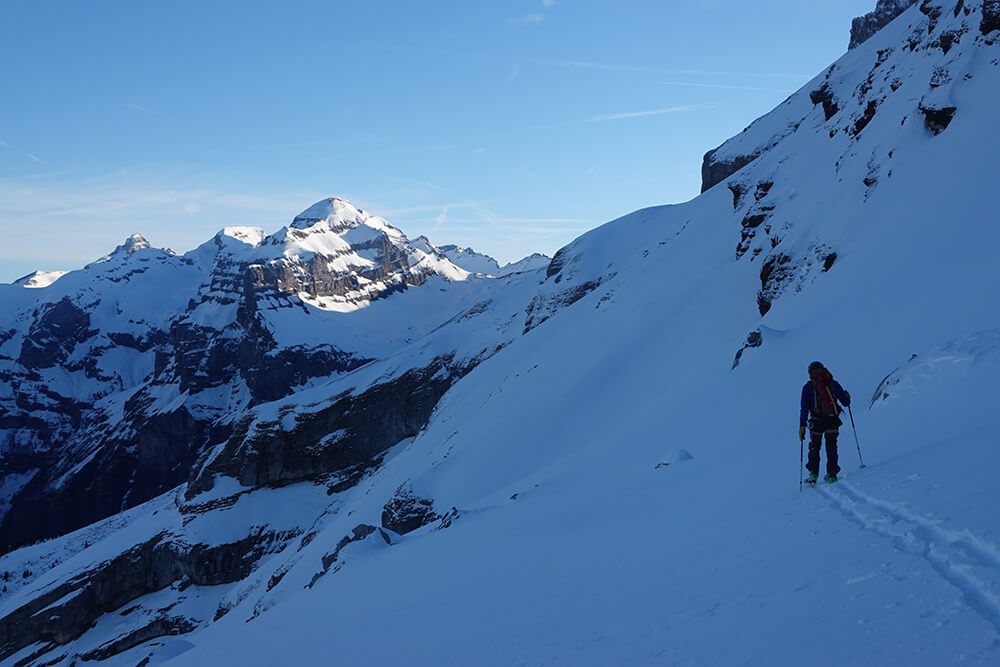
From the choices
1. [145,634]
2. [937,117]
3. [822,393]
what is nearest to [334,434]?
[145,634]

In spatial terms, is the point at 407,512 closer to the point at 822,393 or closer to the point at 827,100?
the point at 822,393

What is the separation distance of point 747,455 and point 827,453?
413 centimetres

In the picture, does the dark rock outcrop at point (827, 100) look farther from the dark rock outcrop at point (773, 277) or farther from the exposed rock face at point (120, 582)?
the exposed rock face at point (120, 582)

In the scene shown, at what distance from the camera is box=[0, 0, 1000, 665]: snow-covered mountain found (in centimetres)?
633

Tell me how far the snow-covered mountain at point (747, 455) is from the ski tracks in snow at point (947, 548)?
0.03m

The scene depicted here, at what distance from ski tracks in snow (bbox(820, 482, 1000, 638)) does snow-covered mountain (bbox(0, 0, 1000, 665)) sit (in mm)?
28

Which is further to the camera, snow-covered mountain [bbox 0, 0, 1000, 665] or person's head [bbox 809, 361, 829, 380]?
person's head [bbox 809, 361, 829, 380]

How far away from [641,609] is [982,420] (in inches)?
246

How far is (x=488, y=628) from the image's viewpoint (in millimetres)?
8633

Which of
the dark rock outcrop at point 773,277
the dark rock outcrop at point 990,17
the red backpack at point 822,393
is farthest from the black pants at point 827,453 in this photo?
the dark rock outcrop at point 990,17

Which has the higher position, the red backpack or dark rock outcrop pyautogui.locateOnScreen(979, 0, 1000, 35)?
dark rock outcrop pyautogui.locateOnScreen(979, 0, 1000, 35)

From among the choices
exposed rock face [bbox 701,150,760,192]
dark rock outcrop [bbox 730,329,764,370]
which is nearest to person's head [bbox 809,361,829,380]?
dark rock outcrop [bbox 730,329,764,370]

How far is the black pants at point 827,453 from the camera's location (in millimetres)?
10820

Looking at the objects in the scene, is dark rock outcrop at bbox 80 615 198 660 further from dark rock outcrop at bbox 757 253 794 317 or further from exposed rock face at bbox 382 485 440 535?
dark rock outcrop at bbox 757 253 794 317
